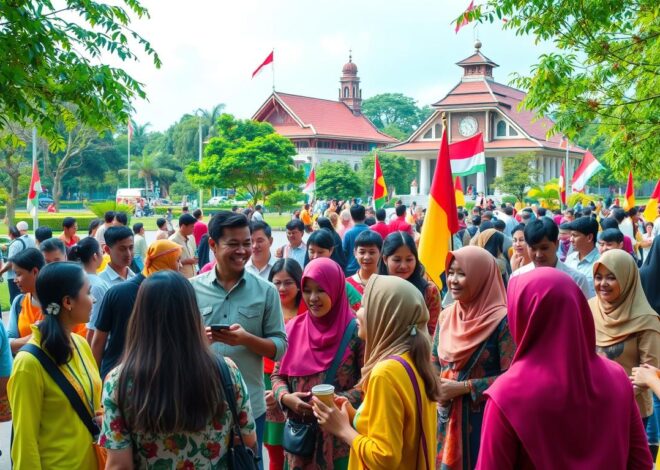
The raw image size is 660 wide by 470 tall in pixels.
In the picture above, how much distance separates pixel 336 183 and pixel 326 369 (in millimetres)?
39148

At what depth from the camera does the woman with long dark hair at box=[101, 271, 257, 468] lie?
2301 mm

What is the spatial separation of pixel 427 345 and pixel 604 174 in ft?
175

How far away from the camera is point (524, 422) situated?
2.12 metres

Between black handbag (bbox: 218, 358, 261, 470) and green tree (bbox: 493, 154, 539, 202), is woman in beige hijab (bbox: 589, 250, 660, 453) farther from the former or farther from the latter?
Answer: green tree (bbox: 493, 154, 539, 202)

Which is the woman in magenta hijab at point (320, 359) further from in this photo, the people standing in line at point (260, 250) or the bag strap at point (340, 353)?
the people standing in line at point (260, 250)

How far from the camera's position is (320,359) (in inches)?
148

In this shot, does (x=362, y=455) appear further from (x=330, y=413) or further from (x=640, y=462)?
(x=640, y=462)

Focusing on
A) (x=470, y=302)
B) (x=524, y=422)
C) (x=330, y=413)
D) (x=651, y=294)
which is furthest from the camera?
(x=651, y=294)

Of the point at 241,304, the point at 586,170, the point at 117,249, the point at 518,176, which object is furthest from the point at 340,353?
the point at 518,176

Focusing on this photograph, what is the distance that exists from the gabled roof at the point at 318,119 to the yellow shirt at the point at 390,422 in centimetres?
5235

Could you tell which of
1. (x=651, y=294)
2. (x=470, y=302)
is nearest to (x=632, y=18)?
(x=651, y=294)

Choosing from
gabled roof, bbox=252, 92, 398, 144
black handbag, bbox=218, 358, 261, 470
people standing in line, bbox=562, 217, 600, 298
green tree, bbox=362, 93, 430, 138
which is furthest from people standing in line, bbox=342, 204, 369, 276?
green tree, bbox=362, 93, 430, 138

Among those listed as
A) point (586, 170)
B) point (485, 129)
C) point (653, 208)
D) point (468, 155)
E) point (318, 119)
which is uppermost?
point (318, 119)

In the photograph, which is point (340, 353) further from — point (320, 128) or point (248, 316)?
point (320, 128)
